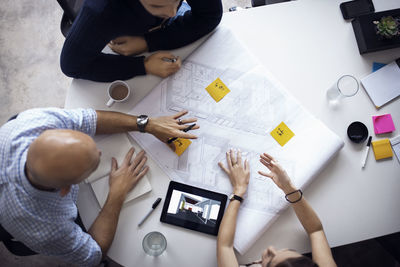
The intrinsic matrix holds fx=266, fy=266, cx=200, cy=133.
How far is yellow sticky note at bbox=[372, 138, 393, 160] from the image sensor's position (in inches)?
44.1

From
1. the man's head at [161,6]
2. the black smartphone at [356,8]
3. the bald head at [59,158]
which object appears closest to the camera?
the bald head at [59,158]

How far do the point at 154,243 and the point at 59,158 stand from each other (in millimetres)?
492

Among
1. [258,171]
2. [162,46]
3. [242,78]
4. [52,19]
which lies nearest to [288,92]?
[242,78]

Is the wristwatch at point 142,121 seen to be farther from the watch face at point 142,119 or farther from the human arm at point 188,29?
the human arm at point 188,29

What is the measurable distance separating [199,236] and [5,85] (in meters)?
1.87

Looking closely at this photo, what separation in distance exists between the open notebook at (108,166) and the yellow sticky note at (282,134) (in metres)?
0.56

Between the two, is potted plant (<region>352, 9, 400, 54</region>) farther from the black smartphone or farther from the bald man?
the bald man

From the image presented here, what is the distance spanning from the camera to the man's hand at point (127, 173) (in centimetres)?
102

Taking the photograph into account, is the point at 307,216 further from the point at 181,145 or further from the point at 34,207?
the point at 34,207

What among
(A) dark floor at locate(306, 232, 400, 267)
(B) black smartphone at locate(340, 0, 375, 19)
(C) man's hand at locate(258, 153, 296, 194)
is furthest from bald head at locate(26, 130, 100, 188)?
(A) dark floor at locate(306, 232, 400, 267)

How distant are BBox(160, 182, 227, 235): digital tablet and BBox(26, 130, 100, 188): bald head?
1.21 feet

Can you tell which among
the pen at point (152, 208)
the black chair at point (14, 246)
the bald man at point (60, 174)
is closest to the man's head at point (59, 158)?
the bald man at point (60, 174)

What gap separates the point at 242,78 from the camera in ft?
3.80

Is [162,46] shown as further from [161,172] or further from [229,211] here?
[229,211]
